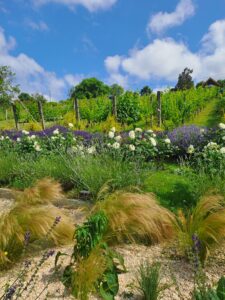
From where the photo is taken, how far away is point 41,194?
15.0 ft

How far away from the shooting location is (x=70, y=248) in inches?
126

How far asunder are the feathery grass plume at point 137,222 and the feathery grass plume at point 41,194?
54.6 inches

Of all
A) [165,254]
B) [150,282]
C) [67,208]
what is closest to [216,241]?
[165,254]

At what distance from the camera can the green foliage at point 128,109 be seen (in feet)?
50.0

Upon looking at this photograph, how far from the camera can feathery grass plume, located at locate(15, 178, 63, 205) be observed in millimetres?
4367

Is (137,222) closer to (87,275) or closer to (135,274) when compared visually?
(135,274)

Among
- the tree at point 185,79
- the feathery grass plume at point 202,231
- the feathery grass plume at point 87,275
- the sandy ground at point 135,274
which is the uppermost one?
the tree at point 185,79

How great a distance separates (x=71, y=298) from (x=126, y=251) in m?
0.84

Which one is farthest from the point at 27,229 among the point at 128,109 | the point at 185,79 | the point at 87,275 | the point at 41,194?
the point at 185,79

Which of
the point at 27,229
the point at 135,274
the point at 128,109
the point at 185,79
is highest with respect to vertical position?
the point at 185,79

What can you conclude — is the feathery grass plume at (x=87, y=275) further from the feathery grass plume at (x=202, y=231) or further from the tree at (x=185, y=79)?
the tree at (x=185, y=79)

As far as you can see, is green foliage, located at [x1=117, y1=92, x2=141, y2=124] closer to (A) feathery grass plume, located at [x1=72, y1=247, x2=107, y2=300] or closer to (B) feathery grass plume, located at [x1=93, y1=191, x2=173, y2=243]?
(B) feathery grass plume, located at [x1=93, y1=191, x2=173, y2=243]

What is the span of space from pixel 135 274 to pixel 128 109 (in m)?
13.0

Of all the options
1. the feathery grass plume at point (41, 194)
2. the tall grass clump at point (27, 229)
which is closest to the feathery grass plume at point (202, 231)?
the tall grass clump at point (27, 229)
